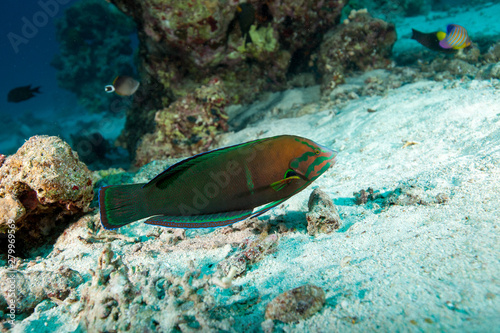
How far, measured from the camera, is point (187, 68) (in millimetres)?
8031

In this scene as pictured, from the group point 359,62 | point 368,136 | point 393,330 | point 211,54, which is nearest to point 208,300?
point 393,330

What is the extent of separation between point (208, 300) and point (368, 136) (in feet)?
11.9

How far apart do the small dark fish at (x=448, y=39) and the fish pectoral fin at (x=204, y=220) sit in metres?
7.00

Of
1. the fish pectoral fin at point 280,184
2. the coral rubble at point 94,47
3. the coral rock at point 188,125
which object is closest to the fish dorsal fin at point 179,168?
the fish pectoral fin at point 280,184

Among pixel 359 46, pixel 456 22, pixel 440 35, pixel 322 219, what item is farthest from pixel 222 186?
pixel 456 22

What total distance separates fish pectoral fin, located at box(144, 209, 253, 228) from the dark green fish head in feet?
1.69

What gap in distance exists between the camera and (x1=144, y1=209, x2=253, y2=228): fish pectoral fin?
1862mm

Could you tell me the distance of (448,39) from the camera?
584 cm

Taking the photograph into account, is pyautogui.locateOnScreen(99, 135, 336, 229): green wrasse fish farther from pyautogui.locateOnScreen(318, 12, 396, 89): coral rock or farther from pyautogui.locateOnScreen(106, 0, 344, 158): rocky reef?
pyautogui.locateOnScreen(318, 12, 396, 89): coral rock

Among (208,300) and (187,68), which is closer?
(208,300)

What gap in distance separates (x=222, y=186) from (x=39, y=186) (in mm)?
2310

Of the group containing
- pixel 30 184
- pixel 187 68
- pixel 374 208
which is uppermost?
pixel 187 68

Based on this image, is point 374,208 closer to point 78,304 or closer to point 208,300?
point 208,300

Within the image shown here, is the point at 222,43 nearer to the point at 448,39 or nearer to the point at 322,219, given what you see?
the point at 448,39
